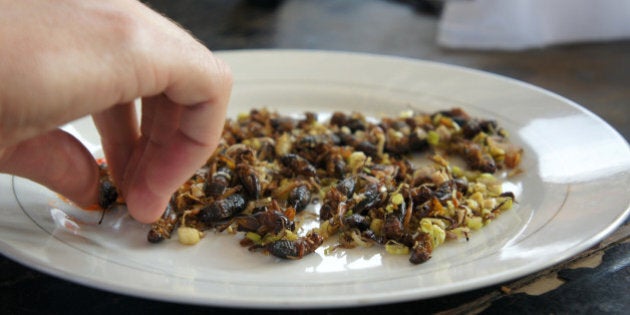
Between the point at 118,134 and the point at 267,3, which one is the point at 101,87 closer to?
the point at 118,134

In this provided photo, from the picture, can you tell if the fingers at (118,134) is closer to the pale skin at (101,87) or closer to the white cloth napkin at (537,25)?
the pale skin at (101,87)

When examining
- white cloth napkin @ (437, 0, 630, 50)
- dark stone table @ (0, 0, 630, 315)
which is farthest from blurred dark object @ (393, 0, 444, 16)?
white cloth napkin @ (437, 0, 630, 50)

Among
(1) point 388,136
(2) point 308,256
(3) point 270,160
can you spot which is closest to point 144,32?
(2) point 308,256

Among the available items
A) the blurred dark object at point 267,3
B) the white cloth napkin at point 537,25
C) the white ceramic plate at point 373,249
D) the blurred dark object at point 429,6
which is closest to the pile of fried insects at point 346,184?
the white ceramic plate at point 373,249

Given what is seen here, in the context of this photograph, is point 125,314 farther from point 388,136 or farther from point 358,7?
point 358,7

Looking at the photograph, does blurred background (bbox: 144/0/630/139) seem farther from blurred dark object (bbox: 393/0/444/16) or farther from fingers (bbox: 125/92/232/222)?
fingers (bbox: 125/92/232/222)

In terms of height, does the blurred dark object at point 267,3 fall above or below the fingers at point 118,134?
below

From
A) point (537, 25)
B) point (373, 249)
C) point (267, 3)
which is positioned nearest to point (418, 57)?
point (537, 25)
